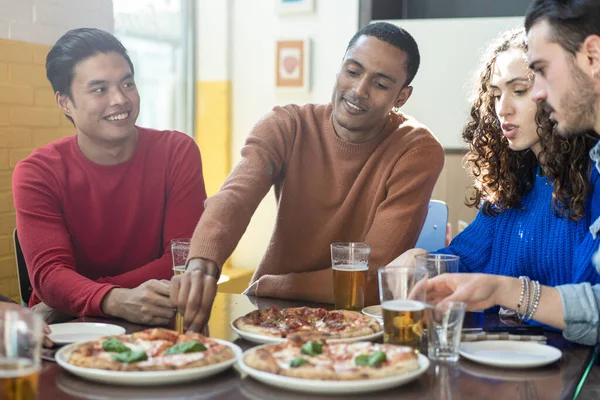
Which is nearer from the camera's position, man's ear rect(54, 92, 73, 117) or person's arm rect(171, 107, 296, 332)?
person's arm rect(171, 107, 296, 332)

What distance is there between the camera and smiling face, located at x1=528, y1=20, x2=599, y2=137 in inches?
71.6

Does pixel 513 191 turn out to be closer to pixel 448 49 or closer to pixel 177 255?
pixel 177 255

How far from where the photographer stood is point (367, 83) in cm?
241

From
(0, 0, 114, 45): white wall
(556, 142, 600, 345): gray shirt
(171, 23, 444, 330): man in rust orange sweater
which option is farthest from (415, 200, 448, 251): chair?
(0, 0, 114, 45): white wall

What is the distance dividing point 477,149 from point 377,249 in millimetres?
415

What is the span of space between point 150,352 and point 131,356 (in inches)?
2.6

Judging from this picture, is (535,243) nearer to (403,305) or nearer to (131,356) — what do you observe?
(403,305)

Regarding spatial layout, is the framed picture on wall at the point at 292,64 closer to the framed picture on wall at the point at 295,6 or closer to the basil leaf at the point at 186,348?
the framed picture on wall at the point at 295,6

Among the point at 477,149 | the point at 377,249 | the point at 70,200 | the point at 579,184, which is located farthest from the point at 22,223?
the point at 579,184

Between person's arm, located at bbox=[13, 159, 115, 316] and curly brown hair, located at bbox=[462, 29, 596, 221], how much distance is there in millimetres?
1049

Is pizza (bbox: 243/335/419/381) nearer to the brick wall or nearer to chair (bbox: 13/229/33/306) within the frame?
chair (bbox: 13/229/33/306)

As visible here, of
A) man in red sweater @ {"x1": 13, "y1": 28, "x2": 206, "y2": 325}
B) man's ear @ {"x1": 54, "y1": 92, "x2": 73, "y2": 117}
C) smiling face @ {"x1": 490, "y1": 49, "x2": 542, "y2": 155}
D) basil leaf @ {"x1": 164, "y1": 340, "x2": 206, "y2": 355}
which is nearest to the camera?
basil leaf @ {"x1": 164, "y1": 340, "x2": 206, "y2": 355}

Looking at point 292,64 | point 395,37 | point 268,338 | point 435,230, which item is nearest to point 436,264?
point 268,338

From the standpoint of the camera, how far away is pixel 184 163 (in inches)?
101
